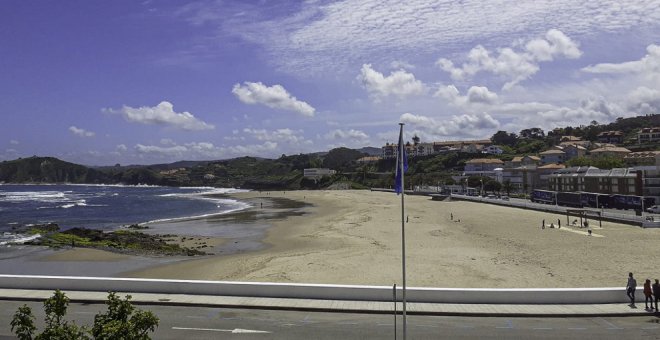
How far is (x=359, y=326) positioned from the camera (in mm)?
14242

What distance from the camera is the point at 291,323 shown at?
573 inches

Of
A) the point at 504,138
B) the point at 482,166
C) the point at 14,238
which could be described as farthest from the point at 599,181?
the point at 504,138

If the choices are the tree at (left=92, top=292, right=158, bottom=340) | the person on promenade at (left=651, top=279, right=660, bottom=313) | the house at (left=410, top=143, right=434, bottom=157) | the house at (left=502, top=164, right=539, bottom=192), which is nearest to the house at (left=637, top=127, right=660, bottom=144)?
the house at (left=502, top=164, right=539, bottom=192)

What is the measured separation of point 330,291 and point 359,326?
267 cm

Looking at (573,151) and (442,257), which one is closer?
(442,257)

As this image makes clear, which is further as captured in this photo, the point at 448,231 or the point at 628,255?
the point at 448,231

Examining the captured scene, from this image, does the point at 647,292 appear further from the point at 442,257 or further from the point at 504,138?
the point at 504,138

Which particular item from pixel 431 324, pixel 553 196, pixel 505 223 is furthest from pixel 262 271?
pixel 553 196

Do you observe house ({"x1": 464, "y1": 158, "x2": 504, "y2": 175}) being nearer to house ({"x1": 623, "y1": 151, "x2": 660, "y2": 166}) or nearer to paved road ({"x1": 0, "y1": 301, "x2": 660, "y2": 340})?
house ({"x1": 623, "y1": 151, "x2": 660, "y2": 166})

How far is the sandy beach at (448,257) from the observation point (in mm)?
23906

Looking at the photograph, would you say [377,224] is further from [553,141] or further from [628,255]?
[553,141]

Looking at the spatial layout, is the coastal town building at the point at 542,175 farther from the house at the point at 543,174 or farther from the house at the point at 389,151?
the house at the point at 389,151

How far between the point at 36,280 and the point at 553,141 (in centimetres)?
15684

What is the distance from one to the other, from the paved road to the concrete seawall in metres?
1.29
